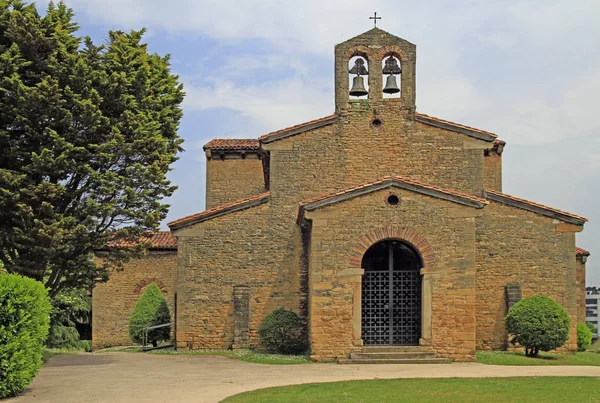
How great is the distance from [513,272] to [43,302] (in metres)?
15.6

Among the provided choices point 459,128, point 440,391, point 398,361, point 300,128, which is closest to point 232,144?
point 300,128

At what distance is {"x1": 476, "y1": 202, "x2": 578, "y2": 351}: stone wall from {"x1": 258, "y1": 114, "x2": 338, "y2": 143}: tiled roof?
6.61 metres

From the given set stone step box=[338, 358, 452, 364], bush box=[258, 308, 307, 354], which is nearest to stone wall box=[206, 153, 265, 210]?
bush box=[258, 308, 307, 354]

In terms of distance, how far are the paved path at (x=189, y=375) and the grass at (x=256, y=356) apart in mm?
538

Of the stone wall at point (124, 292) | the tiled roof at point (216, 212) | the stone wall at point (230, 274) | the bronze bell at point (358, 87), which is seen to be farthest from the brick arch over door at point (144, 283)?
the bronze bell at point (358, 87)

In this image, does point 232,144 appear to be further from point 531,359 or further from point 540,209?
point 531,359

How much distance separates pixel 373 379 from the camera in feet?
54.8

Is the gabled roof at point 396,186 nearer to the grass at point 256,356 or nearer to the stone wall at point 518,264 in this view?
the stone wall at point 518,264

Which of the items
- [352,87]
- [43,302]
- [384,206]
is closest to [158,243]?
[352,87]

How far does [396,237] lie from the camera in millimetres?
21094

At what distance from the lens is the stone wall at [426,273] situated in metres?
20.7

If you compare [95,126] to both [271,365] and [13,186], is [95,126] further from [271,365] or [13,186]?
[271,365]

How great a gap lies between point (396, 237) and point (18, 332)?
10938 mm

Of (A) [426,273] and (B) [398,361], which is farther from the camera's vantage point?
(A) [426,273]
